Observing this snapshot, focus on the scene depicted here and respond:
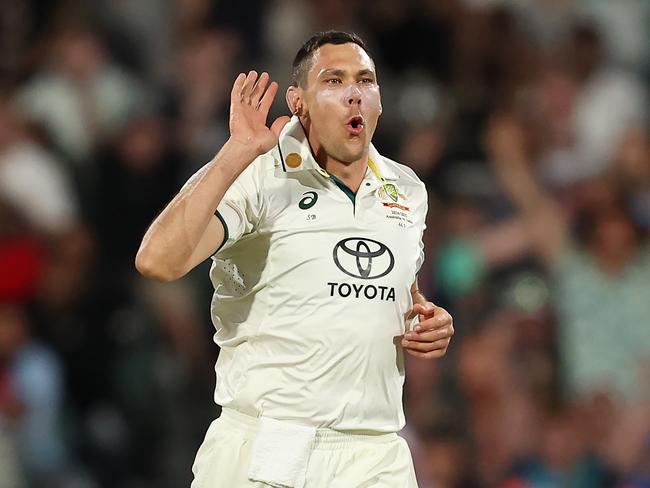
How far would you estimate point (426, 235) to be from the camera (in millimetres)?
8422

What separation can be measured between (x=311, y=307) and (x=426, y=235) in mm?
4007

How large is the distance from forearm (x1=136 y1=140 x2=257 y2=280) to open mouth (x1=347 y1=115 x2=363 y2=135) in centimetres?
57

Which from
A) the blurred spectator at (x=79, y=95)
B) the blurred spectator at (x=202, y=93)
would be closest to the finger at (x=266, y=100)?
the blurred spectator at (x=202, y=93)

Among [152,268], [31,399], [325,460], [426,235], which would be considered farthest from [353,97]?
[31,399]

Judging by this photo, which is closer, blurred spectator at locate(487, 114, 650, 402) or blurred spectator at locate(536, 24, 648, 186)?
blurred spectator at locate(487, 114, 650, 402)

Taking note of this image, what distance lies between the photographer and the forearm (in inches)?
165

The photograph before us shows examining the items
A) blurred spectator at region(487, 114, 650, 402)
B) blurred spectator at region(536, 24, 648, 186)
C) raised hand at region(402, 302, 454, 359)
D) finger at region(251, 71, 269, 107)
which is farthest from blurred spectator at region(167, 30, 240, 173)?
raised hand at region(402, 302, 454, 359)

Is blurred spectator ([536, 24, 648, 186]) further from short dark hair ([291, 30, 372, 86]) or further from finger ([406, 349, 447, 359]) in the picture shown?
finger ([406, 349, 447, 359])

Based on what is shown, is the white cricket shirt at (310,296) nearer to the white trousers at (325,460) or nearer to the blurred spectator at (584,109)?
the white trousers at (325,460)

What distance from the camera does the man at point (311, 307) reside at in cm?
446

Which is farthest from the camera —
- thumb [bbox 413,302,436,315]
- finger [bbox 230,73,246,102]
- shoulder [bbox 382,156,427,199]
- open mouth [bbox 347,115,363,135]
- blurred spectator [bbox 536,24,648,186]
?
blurred spectator [bbox 536,24,648,186]

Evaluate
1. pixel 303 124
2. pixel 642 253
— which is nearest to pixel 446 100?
pixel 642 253

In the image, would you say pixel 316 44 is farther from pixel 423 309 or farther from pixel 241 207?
pixel 423 309

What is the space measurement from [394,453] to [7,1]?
237 inches
